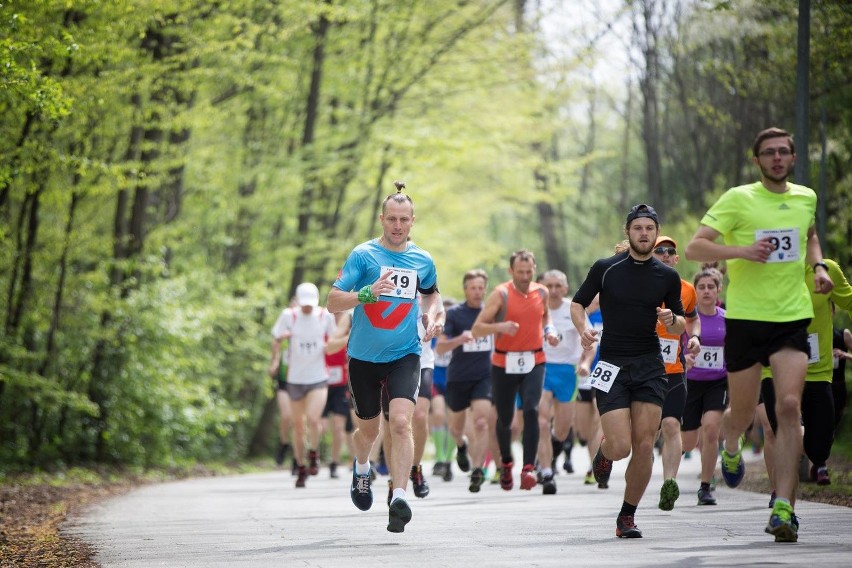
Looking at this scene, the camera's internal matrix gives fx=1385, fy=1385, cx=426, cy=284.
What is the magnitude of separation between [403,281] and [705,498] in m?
3.89

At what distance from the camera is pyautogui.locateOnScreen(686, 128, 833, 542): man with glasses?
26.6ft

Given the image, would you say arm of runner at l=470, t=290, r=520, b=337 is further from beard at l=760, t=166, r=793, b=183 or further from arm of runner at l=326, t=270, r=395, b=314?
beard at l=760, t=166, r=793, b=183

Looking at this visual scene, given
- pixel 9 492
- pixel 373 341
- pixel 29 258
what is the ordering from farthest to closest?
pixel 29 258 < pixel 9 492 < pixel 373 341

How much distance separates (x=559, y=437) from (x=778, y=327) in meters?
8.14

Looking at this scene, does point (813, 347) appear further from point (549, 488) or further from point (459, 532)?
point (549, 488)

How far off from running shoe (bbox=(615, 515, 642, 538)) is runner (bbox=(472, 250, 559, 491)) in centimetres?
465

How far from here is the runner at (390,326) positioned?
372 inches

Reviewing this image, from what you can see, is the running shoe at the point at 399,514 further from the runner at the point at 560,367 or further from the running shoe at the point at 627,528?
the runner at the point at 560,367

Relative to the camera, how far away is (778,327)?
8.20m

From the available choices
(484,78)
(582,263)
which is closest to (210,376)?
(484,78)

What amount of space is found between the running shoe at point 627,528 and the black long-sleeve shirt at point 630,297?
1.03m

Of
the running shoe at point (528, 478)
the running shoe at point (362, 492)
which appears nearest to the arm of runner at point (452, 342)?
the running shoe at point (528, 478)

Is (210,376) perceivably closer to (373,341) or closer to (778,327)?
(373,341)

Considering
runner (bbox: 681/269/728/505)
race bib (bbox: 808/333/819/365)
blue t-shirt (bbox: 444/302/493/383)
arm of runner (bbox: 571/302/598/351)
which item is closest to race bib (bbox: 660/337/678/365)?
runner (bbox: 681/269/728/505)
